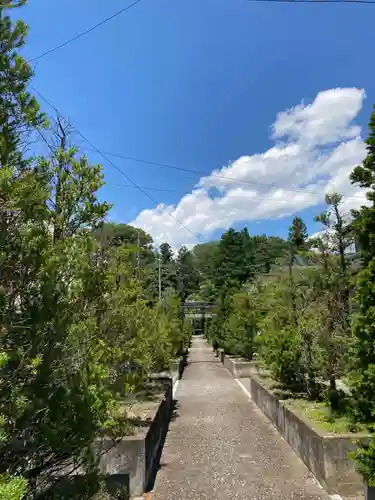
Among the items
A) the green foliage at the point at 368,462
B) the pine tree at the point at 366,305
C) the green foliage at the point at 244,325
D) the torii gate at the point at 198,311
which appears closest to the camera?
the green foliage at the point at 368,462

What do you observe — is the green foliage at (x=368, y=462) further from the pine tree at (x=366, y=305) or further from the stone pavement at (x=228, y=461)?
the stone pavement at (x=228, y=461)

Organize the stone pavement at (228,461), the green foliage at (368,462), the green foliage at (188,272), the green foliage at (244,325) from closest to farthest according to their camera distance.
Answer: the green foliage at (368,462) < the stone pavement at (228,461) < the green foliage at (244,325) < the green foliage at (188,272)

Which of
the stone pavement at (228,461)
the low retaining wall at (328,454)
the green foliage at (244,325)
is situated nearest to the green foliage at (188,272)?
the green foliage at (244,325)

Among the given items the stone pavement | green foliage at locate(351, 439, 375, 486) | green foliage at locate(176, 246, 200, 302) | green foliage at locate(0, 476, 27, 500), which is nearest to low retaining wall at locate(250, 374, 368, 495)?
the stone pavement

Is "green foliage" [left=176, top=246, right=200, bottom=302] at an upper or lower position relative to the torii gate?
upper

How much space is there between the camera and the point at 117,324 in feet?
17.7

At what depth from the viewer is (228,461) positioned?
20.6ft

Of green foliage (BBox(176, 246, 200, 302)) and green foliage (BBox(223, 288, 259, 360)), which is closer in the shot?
A: green foliage (BBox(223, 288, 259, 360))

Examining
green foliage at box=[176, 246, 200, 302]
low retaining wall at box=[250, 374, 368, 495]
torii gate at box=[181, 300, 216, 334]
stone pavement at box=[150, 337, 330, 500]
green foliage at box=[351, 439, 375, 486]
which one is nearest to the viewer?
green foliage at box=[351, 439, 375, 486]

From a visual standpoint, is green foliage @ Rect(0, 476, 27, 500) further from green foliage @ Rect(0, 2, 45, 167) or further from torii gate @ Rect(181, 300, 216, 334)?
torii gate @ Rect(181, 300, 216, 334)

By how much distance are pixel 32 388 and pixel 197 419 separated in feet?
25.4

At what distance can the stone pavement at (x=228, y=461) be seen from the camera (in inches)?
202

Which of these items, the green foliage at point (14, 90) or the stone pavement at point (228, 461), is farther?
the stone pavement at point (228, 461)

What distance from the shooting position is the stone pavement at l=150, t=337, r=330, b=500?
16.8 ft
